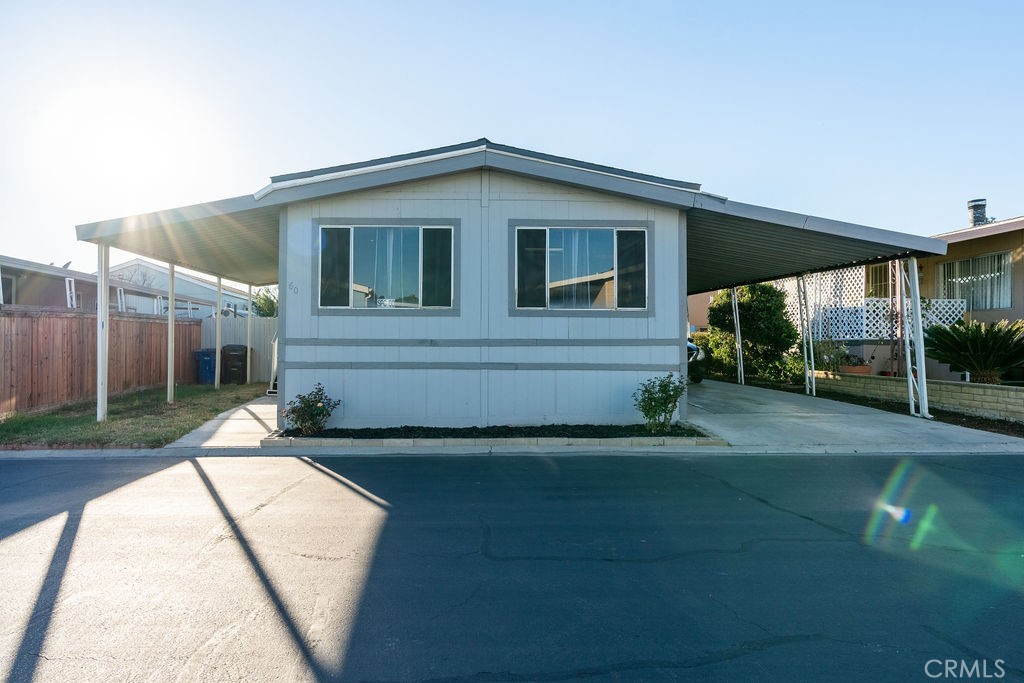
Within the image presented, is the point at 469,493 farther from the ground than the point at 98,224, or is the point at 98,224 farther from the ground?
the point at 98,224

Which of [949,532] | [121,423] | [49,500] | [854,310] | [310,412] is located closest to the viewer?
[949,532]

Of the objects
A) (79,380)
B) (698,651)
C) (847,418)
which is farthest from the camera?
(79,380)

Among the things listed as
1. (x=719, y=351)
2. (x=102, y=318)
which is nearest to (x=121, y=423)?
(x=102, y=318)

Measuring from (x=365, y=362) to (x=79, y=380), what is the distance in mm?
7292

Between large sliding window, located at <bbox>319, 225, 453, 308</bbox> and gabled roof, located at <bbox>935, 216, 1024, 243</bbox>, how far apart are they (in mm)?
11735

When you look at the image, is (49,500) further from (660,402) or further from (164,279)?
(164,279)

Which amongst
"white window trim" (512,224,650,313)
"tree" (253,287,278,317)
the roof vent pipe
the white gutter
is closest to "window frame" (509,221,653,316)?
"white window trim" (512,224,650,313)

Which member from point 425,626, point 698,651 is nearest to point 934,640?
point 698,651

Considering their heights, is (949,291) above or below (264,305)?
below

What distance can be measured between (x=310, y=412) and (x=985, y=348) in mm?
12570

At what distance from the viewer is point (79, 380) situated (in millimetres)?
13211

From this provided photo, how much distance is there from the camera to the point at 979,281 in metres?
16.4

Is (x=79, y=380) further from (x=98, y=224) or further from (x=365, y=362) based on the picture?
Answer: (x=365, y=362)

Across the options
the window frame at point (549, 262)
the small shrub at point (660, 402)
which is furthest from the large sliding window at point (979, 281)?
the small shrub at point (660, 402)
